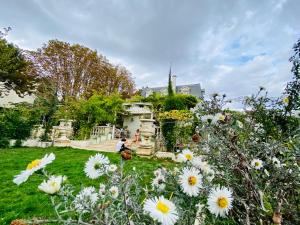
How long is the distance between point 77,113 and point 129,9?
862 centimetres

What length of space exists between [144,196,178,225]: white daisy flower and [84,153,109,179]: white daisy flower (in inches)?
13.7

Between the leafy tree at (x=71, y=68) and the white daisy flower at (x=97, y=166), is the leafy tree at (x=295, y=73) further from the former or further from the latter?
the leafy tree at (x=71, y=68)

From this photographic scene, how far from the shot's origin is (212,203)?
897mm

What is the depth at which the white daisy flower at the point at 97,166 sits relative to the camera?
3.40 ft

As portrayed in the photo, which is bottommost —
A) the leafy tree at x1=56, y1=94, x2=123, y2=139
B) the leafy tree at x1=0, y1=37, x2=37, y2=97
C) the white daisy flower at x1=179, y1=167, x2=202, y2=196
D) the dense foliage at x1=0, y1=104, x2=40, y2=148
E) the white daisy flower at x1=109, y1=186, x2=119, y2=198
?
the white daisy flower at x1=109, y1=186, x2=119, y2=198

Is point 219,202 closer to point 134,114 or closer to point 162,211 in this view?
point 162,211

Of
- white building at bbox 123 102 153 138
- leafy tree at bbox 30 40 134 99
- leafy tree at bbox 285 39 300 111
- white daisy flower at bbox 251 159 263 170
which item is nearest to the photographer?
white daisy flower at bbox 251 159 263 170

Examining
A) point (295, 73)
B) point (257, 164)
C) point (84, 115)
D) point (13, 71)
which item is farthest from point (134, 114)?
point (257, 164)

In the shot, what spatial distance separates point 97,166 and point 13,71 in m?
21.2

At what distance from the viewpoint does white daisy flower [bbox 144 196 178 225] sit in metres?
0.71

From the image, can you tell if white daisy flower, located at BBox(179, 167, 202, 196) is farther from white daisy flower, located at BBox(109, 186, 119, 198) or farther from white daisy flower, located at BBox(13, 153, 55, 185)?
white daisy flower, located at BBox(13, 153, 55, 185)

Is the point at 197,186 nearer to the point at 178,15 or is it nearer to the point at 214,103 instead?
the point at 214,103

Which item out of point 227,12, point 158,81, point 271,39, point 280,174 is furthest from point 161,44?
point 158,81

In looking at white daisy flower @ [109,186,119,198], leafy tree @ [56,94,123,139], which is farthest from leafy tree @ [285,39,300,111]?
leafy tree @ [56,94,123,139]
